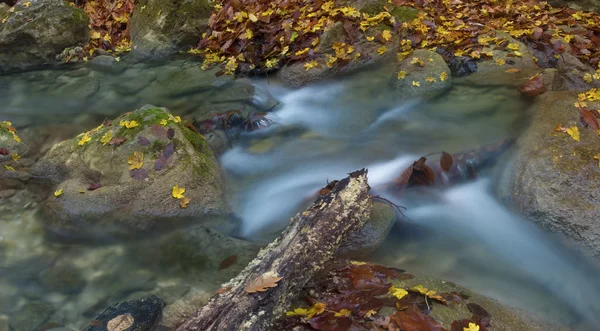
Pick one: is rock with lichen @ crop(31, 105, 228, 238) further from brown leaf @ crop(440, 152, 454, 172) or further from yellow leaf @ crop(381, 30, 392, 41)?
yellow leaf @ crop(381, 30, 392, 41)

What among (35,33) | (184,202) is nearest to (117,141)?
(184,202)

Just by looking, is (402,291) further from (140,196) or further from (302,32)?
(302,32)

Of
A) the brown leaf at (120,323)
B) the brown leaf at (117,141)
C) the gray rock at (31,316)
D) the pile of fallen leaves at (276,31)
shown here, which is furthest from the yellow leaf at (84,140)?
the pile of fallen leaves at (276,31)

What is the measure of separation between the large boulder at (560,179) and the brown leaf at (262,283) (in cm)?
240

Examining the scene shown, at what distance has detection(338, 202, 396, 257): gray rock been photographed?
3.68m

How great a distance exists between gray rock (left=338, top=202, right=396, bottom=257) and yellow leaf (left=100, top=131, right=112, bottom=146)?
8.62 feet

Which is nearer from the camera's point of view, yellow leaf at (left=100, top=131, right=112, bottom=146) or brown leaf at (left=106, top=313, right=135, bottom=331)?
brown leaf at (left=106, top=313, right=135, bottom=331)

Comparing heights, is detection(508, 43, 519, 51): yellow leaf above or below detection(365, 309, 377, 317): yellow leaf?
above

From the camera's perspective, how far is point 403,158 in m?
4.80

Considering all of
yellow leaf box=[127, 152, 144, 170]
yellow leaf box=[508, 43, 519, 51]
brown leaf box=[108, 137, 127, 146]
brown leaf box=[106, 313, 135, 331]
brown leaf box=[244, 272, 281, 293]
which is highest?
brown leaf box=[108, 137, 127, 146]

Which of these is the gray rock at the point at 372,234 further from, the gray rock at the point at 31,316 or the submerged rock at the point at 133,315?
→ the gray rock at the point at 31,316

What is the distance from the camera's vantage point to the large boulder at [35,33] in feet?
25.1

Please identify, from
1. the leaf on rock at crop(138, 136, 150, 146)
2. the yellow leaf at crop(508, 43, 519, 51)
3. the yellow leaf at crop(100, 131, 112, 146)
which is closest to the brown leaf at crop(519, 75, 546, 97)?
the yellow leaf at crop(508, 43, 519, 51)

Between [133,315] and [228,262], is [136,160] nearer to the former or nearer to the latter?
[228,262]
